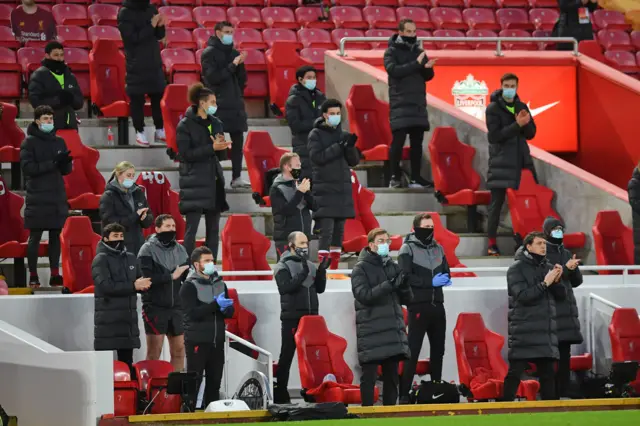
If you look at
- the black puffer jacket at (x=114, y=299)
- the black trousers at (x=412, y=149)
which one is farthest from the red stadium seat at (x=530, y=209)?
the black puffer jacket at (x=114, y=299)

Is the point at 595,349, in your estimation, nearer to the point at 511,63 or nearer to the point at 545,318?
the point at 545,318

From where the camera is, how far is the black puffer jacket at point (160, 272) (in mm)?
10344

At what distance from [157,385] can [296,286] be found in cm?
143

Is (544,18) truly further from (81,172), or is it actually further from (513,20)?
(81,172)

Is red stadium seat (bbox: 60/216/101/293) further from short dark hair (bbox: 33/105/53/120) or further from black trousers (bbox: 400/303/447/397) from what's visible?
black trousers (bbox: 400/303/447/397)

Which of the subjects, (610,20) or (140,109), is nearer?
(140,109)

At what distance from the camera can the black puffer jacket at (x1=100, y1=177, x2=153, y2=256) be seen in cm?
1098

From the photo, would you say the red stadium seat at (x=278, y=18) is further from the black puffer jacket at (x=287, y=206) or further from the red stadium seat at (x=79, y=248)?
the red stadium seat at (x=79, y=248)

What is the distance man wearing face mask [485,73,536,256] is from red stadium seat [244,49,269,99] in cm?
331

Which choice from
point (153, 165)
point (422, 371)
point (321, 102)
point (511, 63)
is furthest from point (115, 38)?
point (422, 371)

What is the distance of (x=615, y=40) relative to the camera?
1803cm

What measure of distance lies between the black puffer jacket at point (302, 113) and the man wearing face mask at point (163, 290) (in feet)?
10.2

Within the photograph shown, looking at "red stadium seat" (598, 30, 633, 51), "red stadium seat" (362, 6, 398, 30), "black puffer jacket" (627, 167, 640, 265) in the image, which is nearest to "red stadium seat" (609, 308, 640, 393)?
"black puffer jacket" (627, 167, 640, 265)

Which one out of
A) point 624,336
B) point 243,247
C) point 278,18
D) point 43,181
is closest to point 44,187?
point 43,181
